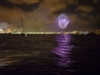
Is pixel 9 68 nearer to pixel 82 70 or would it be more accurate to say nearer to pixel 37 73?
pixel 37 73

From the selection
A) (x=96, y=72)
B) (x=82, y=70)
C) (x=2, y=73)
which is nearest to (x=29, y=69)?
(x=2, y=73)

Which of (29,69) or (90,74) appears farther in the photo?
(29,69)

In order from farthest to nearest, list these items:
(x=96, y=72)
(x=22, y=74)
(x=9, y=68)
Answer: (x=9, y=68) < (x=96, y=72) < (x=22, y=74)

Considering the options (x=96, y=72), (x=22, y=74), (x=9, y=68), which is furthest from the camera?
(x=9, y=68)

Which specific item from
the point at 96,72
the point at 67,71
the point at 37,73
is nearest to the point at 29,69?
the point at 37,73

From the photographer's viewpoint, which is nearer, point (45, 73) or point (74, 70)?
point (45, 73)

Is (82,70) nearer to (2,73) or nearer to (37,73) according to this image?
(37,73)

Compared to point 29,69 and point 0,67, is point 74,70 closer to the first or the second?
point 29,69

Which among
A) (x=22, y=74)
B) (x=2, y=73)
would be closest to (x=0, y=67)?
(x=2, y=73)
